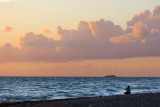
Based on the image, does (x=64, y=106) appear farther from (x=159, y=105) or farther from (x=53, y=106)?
(x=159, y=105)

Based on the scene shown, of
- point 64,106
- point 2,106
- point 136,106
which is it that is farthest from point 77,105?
point 2,106

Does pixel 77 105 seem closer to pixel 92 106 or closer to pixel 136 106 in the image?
pixel 92 106

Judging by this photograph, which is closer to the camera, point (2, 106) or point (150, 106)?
point (150, 106)

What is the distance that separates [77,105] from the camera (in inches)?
1054

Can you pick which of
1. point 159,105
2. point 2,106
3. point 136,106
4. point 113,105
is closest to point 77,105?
point 113,105

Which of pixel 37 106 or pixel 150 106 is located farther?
pixel 37 106

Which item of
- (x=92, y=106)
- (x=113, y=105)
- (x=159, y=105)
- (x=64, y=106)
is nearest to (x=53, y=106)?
(x=64, y=106)

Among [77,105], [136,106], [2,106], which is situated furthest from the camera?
[2,106]

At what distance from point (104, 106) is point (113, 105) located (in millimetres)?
1075

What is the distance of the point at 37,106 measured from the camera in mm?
27844

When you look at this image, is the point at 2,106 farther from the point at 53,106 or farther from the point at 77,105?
the point at 77,105

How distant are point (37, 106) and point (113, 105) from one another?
7.70m

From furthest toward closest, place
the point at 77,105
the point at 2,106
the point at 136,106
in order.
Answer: the point at 2,106 → the point at 77,105 → the point at 136,106

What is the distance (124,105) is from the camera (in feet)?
84.8
